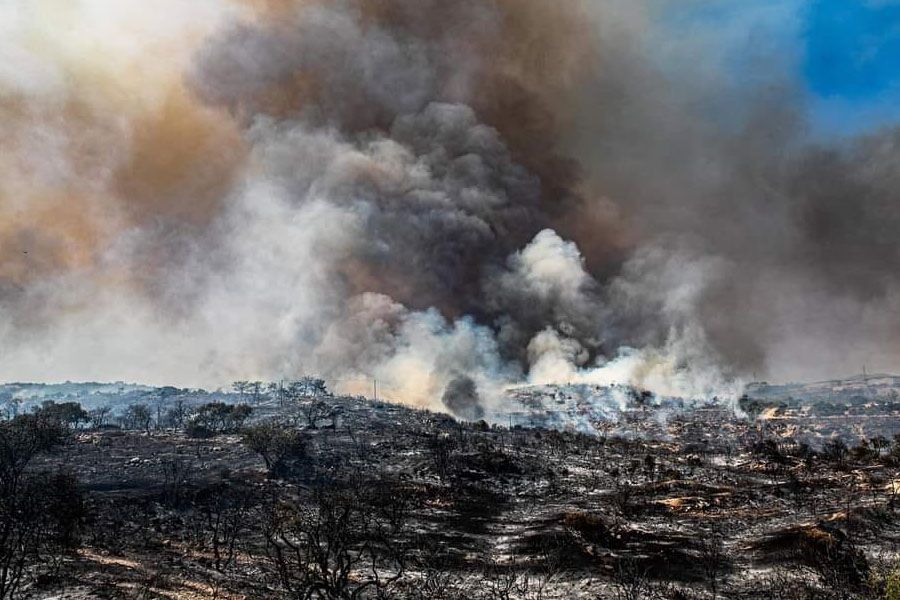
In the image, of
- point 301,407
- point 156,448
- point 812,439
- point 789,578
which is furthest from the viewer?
point 812,439

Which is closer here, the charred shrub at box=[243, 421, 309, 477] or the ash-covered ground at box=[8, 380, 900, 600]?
the ash-covered ground at box=[8, 380, 900, 600]

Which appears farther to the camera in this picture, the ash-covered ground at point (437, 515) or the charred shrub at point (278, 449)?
the charred shrub at point (278, 449)

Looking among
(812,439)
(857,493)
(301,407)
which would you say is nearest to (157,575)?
(857,493)

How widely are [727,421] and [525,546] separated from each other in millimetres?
160639

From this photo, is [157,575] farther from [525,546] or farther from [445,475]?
[445,475]

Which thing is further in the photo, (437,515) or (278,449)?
(278,449)

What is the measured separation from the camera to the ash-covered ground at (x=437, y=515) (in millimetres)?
38219

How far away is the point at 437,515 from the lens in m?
71.0

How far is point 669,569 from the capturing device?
45.2m

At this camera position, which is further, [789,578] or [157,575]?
[789,578]

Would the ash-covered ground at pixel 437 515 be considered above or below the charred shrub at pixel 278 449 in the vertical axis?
below

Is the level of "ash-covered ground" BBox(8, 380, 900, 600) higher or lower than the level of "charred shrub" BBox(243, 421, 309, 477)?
lower

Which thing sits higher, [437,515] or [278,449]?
[278,449]

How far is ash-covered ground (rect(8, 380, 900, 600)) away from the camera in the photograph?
38.2 metres
